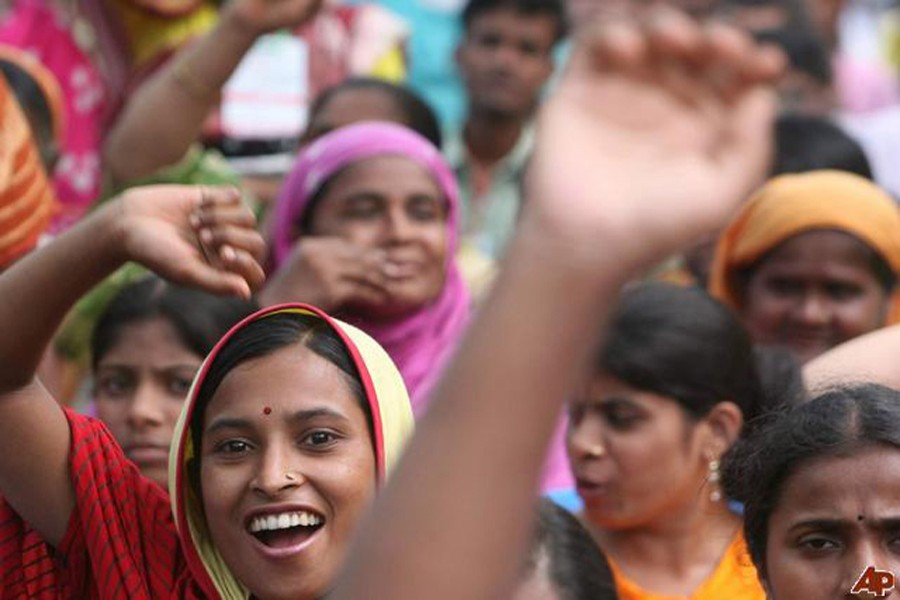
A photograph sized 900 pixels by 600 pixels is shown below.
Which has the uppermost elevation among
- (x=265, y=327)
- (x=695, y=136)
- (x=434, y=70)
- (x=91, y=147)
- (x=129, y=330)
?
(x=434, y=70)

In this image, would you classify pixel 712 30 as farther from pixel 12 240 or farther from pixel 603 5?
pixel 603 5

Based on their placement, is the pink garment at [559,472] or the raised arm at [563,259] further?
the pink garment at [559,472]

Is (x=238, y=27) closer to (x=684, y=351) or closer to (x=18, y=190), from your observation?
(x=18, y=190)

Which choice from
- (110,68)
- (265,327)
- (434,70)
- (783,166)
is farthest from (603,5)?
(265,327)

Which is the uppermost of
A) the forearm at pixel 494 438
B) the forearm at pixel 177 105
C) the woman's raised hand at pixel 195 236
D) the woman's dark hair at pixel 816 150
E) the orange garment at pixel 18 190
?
the woman's dark hair at pixel 816 150

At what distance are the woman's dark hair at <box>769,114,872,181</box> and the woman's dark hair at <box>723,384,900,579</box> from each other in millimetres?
2773

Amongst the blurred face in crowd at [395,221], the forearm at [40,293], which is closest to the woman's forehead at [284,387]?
the forearm at [40,293]

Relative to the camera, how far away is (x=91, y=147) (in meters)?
5.75

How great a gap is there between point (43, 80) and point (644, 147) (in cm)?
394

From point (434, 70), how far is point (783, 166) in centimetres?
177

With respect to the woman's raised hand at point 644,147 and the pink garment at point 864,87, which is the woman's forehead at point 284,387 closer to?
the woman's raised hand at point 644,147

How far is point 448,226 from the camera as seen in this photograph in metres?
4.73

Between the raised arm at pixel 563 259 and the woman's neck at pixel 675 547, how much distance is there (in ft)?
7.19

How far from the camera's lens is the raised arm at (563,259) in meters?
1.64
